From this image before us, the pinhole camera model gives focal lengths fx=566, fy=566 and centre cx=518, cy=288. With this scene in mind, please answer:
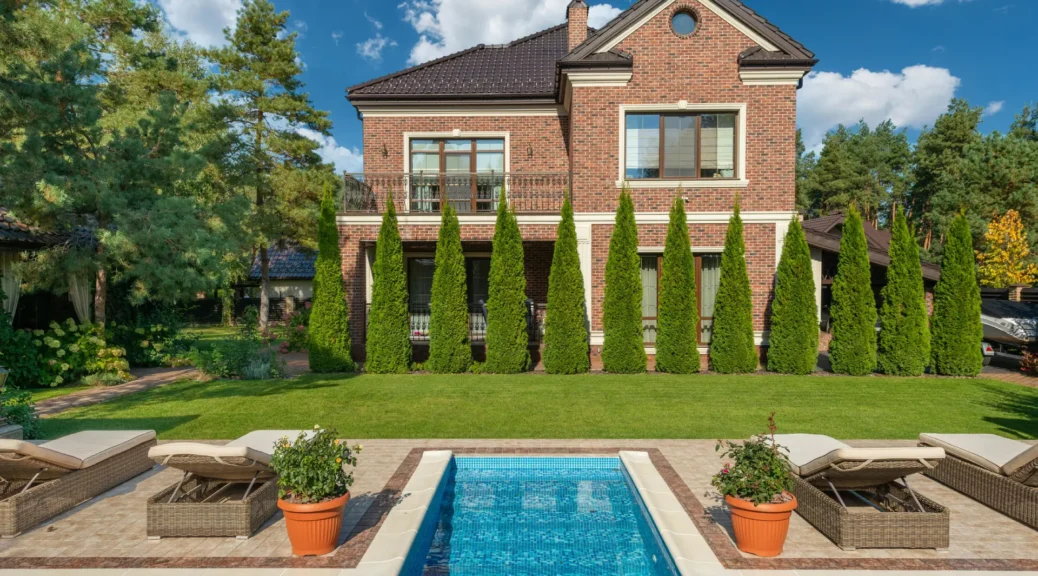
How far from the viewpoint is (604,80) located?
13562mm

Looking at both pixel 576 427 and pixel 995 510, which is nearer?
pixel 995 510

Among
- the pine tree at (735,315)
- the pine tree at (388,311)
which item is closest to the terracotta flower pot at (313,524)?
the pine tree at (388,311)

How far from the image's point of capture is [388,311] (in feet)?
43.5

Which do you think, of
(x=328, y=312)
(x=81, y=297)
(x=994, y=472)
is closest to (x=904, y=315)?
(x=994, y=472)

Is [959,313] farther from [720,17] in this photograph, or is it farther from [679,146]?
[720,17]

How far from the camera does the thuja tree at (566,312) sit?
42.5 feet

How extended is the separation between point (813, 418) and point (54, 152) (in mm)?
14706

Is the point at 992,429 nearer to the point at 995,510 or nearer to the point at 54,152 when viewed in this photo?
the point at 995,510

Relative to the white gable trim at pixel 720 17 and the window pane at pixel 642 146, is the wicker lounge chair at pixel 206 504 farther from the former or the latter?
the white gable trim at pixel 720 17

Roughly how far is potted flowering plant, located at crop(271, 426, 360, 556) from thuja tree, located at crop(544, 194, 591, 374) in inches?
353

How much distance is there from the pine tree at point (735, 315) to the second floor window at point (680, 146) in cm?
138

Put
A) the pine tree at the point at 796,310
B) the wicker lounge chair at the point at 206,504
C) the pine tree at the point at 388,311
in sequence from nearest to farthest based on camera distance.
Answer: the wicker lounge chair at the point at 206,504
the pine tree at the point at 796,310
the pine tree at the point at 388,311

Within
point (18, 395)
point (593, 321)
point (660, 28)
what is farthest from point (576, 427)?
point (660, 28)

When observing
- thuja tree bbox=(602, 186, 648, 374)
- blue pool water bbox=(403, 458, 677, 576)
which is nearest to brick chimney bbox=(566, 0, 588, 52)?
thuja tree bbox=(602, 186, 648, 374)
